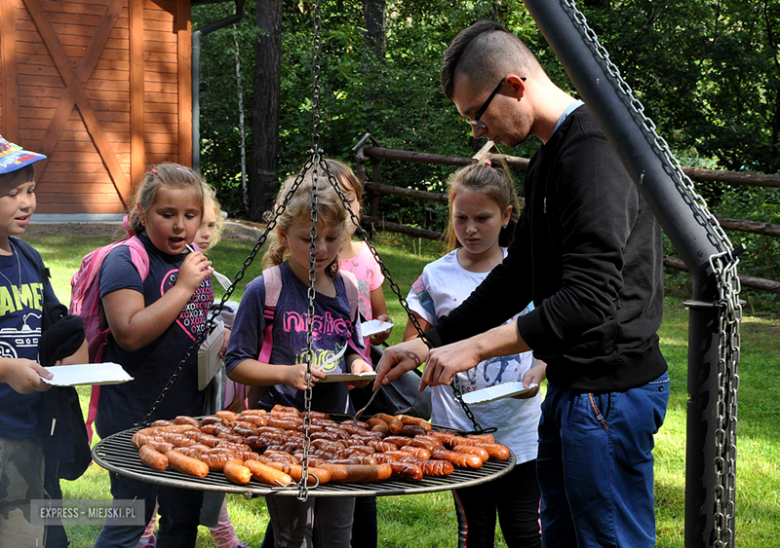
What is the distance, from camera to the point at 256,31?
48.0 feet

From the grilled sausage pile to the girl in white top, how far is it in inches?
24.3

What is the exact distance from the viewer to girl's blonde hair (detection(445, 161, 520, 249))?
326 centimetres

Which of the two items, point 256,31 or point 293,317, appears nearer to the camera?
point 293,317

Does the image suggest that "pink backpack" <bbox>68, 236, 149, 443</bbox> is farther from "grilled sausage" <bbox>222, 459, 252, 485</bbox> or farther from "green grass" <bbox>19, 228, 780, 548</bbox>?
"grilled sausage" <bbox>222, 459, 252, 485</bbox>

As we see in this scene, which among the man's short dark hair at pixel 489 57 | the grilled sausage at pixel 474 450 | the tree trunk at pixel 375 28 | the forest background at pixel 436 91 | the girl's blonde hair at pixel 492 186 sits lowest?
the grilled sausage at pixel 474 450

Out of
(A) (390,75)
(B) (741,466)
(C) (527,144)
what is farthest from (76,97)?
(B) (741,466)

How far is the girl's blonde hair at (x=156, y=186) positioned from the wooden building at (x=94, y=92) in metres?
9.54

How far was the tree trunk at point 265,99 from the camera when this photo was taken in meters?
15.2

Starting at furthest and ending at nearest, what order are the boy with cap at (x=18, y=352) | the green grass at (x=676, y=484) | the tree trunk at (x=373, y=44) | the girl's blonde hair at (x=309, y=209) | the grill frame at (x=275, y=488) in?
the tree trunk at (x=373, y=44), the green grass at (x=676, y=484), the girl's blonde hair at (x=309, y=209), the boy with cap at (x=18, y=352), the grill frame at (x=275, y=488)

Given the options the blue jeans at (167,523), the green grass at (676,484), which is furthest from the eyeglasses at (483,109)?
the green grass at (676,484)

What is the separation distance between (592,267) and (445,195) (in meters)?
8.96

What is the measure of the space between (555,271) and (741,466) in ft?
10.4

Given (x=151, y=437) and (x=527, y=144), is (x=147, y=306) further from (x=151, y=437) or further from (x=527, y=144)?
(x=527, y=144)

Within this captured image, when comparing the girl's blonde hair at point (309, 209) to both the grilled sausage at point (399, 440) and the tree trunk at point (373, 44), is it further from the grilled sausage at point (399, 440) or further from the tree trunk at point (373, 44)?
the tree trunk at point (373, 44)
